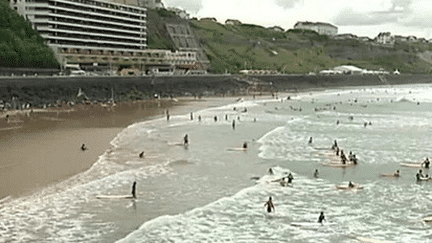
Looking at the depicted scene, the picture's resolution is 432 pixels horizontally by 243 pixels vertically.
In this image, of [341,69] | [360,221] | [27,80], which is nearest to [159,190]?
[360,221]

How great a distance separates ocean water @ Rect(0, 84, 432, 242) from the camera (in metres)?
18.8

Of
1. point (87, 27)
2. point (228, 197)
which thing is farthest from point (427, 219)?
point (87, 27)

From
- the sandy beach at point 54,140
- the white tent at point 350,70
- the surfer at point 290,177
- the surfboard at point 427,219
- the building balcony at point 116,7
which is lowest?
the surfboard at point 427,219

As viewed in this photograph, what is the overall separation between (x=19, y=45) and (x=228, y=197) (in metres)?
87.4

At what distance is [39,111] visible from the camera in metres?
61.6

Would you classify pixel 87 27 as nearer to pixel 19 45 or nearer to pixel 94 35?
pixel 94 35

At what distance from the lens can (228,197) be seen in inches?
931

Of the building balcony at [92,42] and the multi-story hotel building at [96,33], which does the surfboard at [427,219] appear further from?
the building balcony at [92,42]

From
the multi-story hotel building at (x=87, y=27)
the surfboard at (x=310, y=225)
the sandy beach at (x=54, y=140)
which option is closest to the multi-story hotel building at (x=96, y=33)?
the multi-story hotel building at (x=87, y=27)

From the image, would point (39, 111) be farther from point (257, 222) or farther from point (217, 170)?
point (257, 222)

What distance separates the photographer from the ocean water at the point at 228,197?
18781mm

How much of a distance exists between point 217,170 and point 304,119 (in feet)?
107

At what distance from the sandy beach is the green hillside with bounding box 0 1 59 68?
34116 millimetres

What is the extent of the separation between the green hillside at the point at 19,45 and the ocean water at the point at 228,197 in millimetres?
62051
